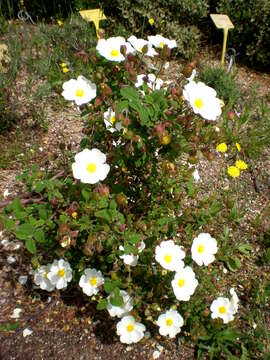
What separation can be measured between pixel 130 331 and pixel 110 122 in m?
0.88

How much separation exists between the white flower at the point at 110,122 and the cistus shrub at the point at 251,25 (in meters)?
2.30

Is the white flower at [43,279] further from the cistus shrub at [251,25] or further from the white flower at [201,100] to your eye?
the cistus shrub at [251,25]

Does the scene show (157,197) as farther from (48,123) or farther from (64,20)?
(64,20)

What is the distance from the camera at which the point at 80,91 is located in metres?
1.53

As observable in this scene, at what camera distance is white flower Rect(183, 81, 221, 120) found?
139 cm

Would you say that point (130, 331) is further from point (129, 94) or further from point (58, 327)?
point (129, 94)

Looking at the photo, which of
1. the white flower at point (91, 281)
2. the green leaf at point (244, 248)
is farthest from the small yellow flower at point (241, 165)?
the white flower at point (91, 281)

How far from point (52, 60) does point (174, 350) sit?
2273 millimetres

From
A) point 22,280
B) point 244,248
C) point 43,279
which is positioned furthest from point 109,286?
point 244,248

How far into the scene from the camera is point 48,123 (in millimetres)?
2664

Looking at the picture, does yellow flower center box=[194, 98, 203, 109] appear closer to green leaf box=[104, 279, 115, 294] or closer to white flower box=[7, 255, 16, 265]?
green leaf box=[104, 279, 115, 294]

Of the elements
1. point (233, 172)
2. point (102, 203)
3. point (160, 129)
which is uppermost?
point (160, 129)

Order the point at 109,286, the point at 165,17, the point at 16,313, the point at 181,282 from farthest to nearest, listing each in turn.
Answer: the point at 165,17 < the point at 16,313 < the point at 181,282 < the point at 109,286

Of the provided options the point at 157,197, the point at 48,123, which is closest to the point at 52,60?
the point at 48,123
